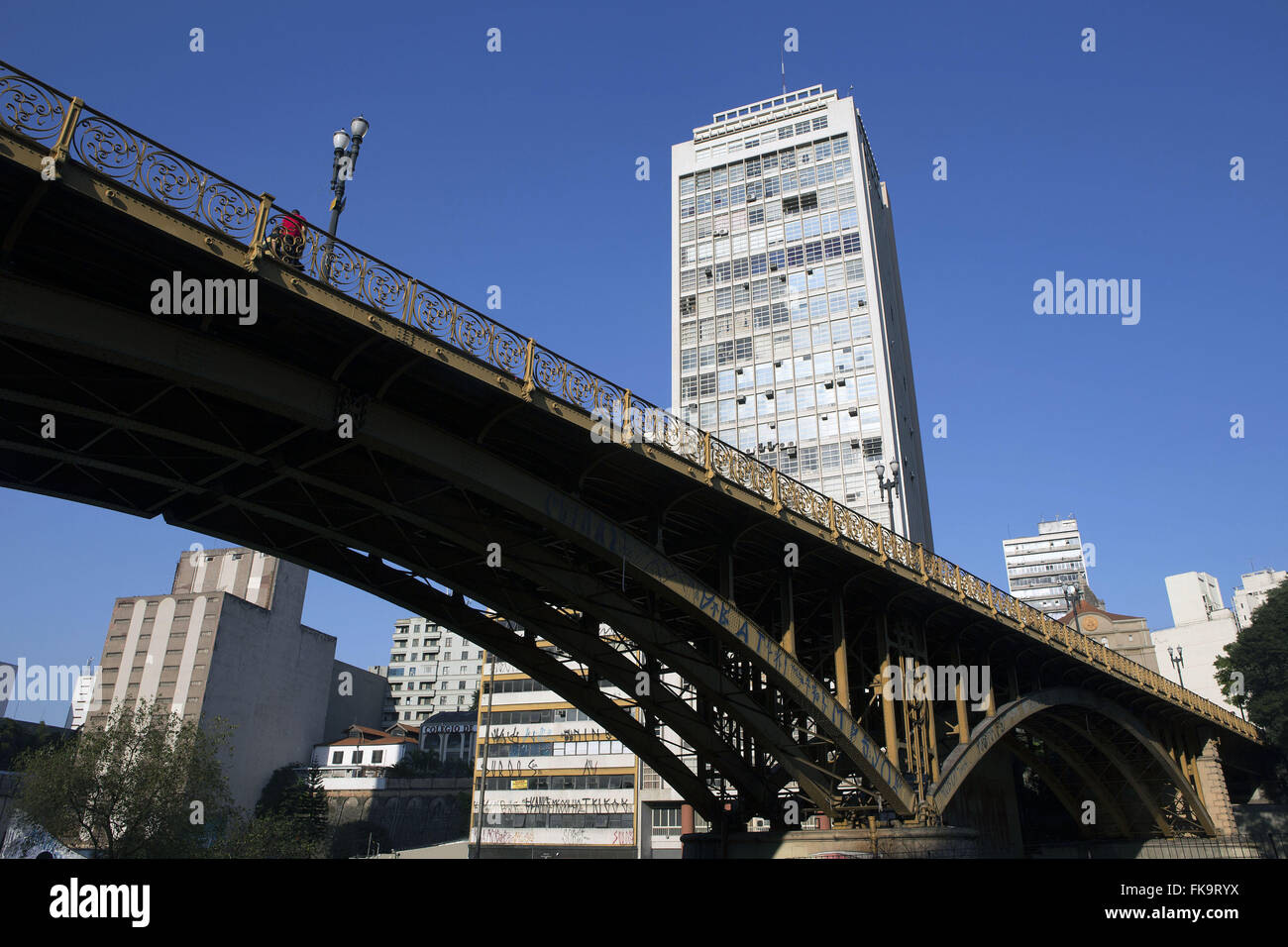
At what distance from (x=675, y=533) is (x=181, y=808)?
105 feet

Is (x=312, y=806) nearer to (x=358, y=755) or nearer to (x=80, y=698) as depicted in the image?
(x=358, y=755)

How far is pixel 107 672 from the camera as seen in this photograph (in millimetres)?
81312

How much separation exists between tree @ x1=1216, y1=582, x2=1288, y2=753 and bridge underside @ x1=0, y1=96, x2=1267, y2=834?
152 ft

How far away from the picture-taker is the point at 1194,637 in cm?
8756

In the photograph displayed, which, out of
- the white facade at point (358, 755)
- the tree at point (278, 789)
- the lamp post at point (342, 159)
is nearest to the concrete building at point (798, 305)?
the white facade at point (358, 755)

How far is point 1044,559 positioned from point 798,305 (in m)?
133

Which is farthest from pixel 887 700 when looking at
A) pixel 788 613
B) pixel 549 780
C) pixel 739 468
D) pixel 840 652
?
pixel 549 780

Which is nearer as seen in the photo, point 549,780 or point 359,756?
point 549,780

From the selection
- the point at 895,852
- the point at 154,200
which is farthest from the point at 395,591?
the point at 895,852

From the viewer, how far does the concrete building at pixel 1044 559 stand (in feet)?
578

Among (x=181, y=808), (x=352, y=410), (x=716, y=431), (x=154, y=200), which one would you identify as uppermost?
(x=716, y=431)

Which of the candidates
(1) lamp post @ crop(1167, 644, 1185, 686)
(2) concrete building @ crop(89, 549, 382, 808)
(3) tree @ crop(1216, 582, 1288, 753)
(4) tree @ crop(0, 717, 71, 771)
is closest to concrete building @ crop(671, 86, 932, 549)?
(3) tree @ crop(1216, 582, 1288, 753)

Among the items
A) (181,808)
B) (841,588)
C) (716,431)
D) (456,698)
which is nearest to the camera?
(841,588)
